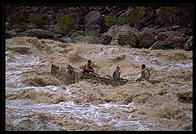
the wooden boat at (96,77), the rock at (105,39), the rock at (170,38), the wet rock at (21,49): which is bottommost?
the wooden boat at (96,77)

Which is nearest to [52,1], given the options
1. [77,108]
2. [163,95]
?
[77,108]

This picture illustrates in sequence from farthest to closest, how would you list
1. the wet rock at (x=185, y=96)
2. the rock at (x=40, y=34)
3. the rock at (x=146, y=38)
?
Result: the rock at (x=40, y=34), the rock at (x=146, y=38), the wet rock at (x=185, y=96)

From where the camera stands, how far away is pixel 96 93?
752 cm

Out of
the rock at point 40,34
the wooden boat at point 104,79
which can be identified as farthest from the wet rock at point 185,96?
the rock at point 40,34

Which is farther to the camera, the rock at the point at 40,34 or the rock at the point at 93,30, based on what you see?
the rock at the point at 40,34

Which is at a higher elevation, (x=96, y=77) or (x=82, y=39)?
(x=82, y=39)

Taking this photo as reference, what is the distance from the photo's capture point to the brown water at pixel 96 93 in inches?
195

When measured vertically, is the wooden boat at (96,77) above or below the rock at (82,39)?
below

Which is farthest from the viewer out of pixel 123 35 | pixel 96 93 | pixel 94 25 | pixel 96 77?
pixel 123 35

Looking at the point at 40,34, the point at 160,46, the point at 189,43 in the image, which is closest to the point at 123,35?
the point at 160,46

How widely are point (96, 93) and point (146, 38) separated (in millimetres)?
6380

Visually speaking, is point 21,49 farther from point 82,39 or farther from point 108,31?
point 108,31

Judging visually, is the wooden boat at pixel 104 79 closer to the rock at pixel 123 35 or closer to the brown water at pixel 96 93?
the brown water at pixel 96 93

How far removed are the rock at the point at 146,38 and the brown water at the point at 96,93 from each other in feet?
A: 3.56
